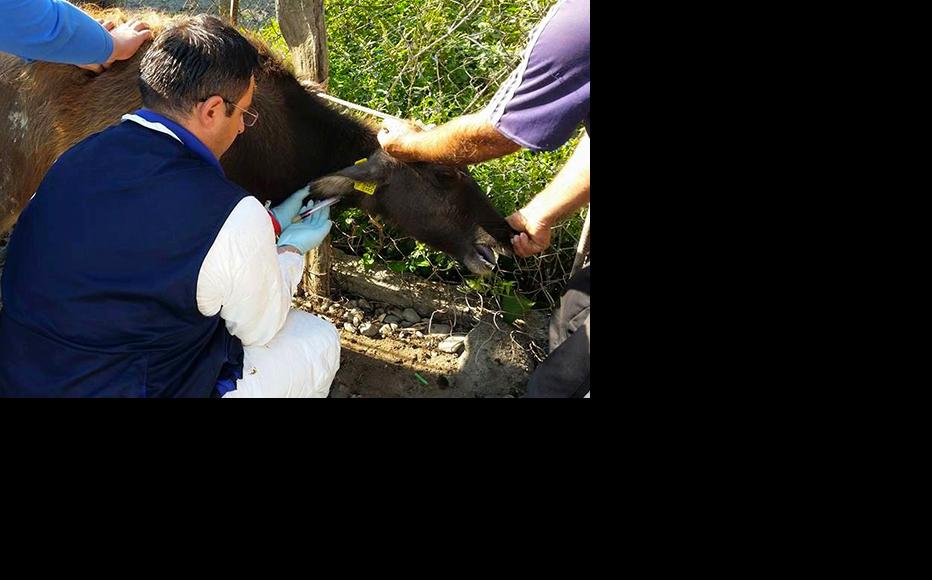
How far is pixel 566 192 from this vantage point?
324cm

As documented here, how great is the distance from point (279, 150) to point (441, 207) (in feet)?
3.29

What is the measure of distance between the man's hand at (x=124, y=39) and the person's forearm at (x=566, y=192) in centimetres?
212

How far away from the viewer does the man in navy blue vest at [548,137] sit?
2.49 m

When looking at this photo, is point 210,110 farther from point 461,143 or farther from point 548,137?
point 548,137

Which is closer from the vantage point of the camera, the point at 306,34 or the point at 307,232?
the point at 307,232

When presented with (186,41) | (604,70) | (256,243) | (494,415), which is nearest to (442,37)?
(186,41)

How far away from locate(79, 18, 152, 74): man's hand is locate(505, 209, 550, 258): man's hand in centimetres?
208

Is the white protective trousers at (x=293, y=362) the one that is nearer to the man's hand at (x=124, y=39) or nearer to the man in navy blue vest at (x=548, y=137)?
the man in navy blue vest at (x=548, y=137)

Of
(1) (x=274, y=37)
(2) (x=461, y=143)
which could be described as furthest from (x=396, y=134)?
(1) (x=274, y=37)

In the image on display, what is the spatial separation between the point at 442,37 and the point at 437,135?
1.96 meters

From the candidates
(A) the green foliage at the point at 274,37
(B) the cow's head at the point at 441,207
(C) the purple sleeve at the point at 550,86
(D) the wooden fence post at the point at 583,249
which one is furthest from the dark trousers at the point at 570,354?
(A) the green foliage at the point at 274,37

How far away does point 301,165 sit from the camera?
4.30m

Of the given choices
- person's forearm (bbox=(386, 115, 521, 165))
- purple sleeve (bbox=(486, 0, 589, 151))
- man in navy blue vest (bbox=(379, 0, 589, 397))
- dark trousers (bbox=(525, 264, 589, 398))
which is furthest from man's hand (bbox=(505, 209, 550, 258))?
purple sleeve (bbox=(486, 0, 589, 151))

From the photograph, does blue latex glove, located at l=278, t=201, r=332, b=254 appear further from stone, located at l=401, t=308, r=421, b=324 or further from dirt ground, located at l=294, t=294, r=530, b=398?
stone, located at l=401, t=308, r=421, b=324
